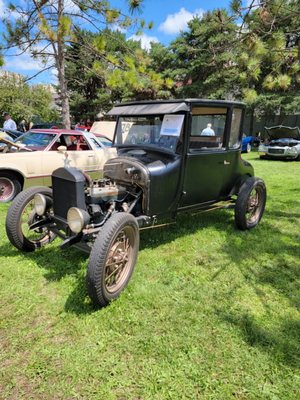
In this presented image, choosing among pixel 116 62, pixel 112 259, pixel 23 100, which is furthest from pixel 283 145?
pixel 23 100

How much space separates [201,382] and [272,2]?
4.35 meters

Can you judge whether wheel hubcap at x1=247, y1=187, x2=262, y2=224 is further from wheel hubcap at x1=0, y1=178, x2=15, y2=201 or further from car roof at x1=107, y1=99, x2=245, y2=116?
wheel hubcap at x1=0, y1=178, x2=15, y2=201

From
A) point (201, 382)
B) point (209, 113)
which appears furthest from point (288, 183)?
point (201, 382)

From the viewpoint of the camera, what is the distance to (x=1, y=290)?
3230mm

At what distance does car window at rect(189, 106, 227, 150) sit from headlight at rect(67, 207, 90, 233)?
1.81 meters

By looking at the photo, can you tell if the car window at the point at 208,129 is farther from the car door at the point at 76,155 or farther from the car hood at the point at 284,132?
the car hood at the point at 284,132

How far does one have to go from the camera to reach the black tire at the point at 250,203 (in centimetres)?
470

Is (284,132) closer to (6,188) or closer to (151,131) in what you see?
(151,131)

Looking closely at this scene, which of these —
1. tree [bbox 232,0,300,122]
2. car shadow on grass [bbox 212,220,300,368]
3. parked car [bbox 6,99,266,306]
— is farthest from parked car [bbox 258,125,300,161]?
car shadow on grass [bbox 212,220,300,368]

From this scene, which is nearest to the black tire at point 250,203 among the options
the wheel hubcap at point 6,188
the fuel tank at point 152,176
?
the fuel tank at point 152,176

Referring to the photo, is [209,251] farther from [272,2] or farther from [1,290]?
[272,2]

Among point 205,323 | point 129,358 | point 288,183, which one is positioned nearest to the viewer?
point 129,358

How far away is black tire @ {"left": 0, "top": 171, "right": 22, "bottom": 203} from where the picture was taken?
632 cm

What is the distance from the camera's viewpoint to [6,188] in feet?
21.0
